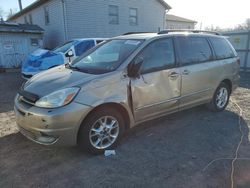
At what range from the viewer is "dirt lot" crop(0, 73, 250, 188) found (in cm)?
281

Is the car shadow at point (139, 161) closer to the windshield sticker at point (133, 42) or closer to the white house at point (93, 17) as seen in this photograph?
the windshield sticker at point (133, 42)

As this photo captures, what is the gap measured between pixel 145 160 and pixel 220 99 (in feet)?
9.59

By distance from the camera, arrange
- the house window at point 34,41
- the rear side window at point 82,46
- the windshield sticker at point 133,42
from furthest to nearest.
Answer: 1. the house window at point 34,41
2. the rear side window at point 82,46
3. the windshield sticker at point 133,42

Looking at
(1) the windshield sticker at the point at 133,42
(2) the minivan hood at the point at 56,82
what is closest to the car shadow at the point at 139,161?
(2) the minivan hood at the point at 56,82

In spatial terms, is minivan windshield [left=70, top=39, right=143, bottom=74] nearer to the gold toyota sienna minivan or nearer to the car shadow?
the gold toyota sienna minivan

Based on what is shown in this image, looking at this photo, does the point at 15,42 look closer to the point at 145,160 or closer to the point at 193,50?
the point at 193,50

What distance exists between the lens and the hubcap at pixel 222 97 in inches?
206

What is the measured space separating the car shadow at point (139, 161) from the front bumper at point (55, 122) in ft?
1.25

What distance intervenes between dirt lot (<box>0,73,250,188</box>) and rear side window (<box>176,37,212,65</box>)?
130 centimetres

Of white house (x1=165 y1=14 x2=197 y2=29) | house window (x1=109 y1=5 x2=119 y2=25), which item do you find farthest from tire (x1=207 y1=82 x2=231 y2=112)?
white house (x1=165 y1=14 x2=197 y2=29)

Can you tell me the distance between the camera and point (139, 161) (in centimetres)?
324

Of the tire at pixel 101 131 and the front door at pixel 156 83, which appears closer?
the tire at pixel 101 131

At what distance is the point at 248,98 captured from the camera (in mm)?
6590

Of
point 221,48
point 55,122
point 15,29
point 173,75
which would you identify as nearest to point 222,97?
point 221,48
